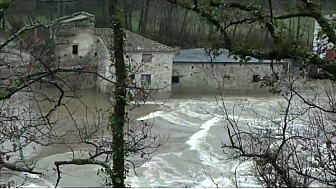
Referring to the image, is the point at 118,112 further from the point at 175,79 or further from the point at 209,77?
the point at 209,77

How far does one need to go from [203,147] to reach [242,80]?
909 cm

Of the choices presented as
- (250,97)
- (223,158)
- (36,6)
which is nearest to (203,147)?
(223,158)

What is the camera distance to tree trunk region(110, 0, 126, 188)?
5.93 meters

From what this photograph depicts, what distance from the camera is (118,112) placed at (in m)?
6.24

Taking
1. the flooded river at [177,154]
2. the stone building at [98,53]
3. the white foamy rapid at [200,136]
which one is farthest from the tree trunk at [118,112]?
the stone building at [98,53]

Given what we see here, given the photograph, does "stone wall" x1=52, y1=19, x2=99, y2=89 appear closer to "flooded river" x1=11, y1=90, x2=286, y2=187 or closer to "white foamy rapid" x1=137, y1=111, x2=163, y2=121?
"flooded river" x1=11, y1=90, x2=286, y2=187

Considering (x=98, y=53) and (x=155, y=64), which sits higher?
(x=98, y=53)

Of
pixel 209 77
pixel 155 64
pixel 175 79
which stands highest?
pixel 155 64

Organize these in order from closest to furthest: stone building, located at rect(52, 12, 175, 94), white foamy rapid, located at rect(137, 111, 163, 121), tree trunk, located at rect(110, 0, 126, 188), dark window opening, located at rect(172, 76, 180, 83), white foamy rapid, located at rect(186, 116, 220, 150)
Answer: tree trunk, located at rect(110, 0, 126, 188) → white foamy rapid, located at rect(186, 116, 220, 150) → white foamy rapid, located at rect(137, 111, 163, 121) → stone building, located at rect(52, 12, 175, 94) → dark window opening, located at rect(172, 76, 180, 83)

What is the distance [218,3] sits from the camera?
409 centimetres

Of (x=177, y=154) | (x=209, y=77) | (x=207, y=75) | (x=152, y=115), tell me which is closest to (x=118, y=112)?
(x=177, y=154)

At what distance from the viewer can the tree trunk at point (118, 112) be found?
5.93m

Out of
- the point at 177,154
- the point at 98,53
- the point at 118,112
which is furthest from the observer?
the point at 98,53

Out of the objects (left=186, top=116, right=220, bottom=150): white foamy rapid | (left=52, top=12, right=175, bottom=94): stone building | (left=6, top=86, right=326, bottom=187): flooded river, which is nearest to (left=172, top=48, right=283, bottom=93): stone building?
(left=52, top=12, right=175, bottom=94): stone building
